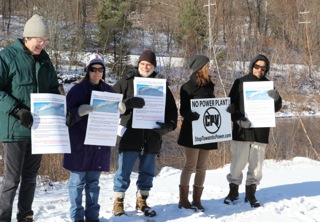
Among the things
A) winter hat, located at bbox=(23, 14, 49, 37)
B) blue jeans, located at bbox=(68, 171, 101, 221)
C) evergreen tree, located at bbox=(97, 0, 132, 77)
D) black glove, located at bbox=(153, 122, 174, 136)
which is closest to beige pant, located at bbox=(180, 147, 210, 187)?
black glove, located at bbox=(153, 122, 174, 136)

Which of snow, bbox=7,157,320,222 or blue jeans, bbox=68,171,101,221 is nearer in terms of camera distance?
blue jeans, bbox=68,171,101,221

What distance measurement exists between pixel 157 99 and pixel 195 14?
3180 centimetres

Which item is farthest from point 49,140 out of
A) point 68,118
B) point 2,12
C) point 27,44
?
point 2,12

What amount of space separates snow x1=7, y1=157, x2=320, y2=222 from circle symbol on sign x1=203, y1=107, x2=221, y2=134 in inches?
40.4

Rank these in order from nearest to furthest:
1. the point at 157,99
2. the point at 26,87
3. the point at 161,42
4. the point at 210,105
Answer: the point at 26,87 < the point at 157,99 < the point at 210,105 < the point at 161,42

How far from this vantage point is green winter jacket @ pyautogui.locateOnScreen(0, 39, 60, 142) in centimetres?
351

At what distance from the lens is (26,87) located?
3.63 metres

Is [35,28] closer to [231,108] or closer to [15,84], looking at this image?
[15,84]

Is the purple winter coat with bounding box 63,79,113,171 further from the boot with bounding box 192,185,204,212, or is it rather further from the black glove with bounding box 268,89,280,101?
the black glove with bounding box 268,89,280,101

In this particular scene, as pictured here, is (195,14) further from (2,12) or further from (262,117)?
(262,117)

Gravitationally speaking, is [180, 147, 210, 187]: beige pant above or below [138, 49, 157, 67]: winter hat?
below

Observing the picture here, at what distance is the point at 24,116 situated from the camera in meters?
3.43

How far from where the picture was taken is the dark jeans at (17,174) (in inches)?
143

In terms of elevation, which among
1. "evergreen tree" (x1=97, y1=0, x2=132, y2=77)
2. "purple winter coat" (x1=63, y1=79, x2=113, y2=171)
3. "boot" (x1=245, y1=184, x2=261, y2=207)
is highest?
"evergreen tree" (x1=97, y1=0, x2=132, y2=77)
